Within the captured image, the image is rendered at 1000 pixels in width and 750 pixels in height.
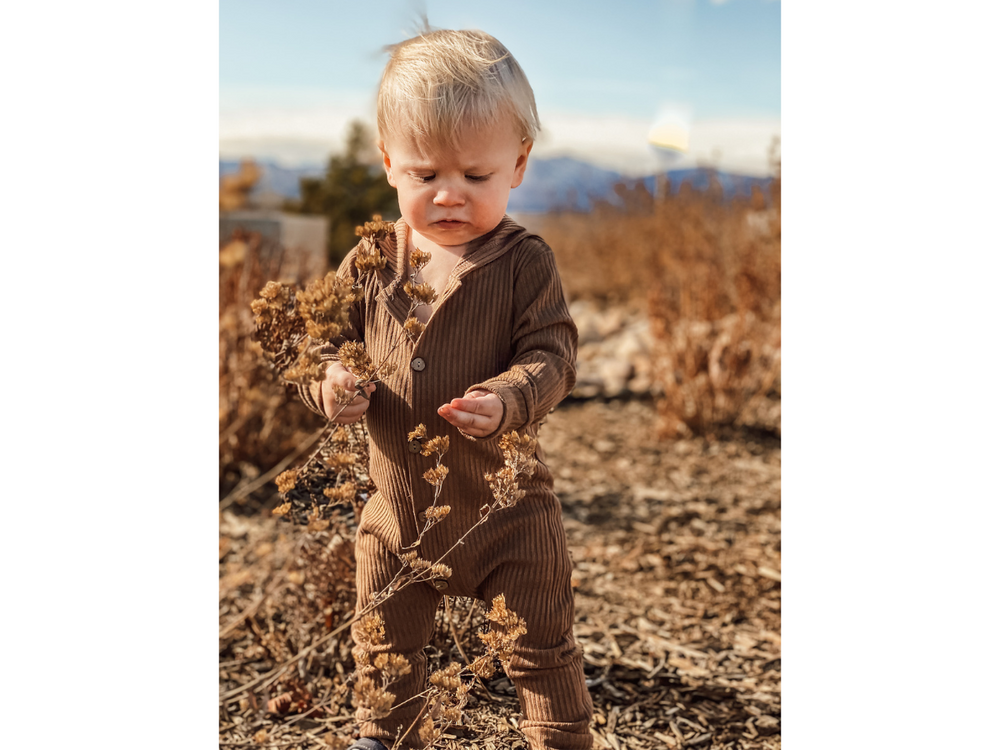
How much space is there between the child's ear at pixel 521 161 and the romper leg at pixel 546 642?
2.05 feet

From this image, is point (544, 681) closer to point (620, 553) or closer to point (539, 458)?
point (539, 458)

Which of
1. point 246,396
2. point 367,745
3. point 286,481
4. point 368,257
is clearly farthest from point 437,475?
point 246,396

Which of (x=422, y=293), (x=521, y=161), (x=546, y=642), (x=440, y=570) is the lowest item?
(x=546, y=642)

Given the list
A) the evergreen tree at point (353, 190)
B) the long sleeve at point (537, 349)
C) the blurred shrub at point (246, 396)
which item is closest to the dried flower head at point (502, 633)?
the long sleeve at point (537, 349)

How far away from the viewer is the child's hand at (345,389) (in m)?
1.40

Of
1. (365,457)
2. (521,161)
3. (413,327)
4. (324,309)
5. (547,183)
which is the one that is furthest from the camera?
(547,183)

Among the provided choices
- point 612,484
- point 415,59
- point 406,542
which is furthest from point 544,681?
point 612,484

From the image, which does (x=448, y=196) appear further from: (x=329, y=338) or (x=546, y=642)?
(x=546, y=642)

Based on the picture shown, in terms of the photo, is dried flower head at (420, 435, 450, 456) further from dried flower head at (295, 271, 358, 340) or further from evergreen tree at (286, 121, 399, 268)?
evergreen tree at (286, 121, 399, 268)

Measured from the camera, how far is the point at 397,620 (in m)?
1.61

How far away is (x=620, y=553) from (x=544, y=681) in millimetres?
1583

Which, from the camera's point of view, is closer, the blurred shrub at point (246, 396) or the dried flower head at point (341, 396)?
the dried flower head at point (341, 396)

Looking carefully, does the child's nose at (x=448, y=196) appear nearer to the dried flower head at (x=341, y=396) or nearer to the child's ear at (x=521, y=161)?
the child's ear at (x=521, y=161)

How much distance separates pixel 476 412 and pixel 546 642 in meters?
0.53
